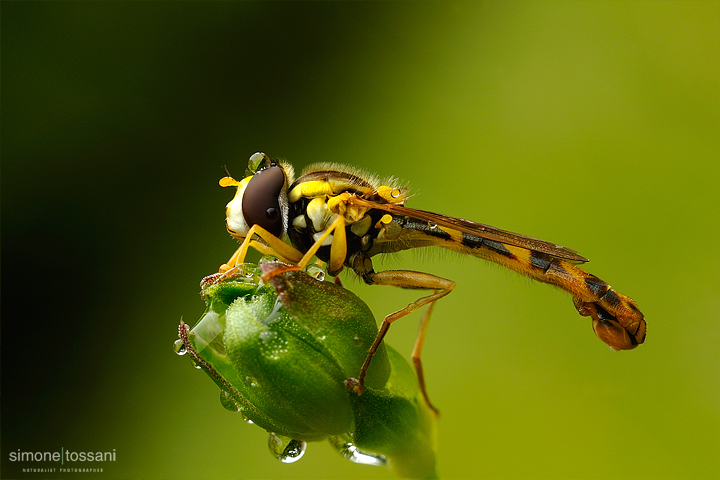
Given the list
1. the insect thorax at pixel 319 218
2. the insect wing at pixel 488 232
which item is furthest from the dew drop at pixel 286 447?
the insect wing at pixel 488 232

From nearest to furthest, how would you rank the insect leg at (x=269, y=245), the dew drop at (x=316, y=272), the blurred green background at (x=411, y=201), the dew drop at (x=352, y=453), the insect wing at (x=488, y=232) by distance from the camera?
the dew drop at (x=352, y=453)
the dew drop at (x=316, y=272)
the insect leg at (x=269, y=245)
the insect wing at (x=488, y=232)
the blurred green background at (x=411, y=201)

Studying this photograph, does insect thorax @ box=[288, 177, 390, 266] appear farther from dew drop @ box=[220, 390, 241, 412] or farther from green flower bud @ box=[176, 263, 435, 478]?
dew drop @ box=[220, 390, 241, 412]

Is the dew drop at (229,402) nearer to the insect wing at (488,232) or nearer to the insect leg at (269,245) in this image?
the insect leg at (269,245)

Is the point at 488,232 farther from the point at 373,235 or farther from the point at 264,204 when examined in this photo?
the point at 264,204

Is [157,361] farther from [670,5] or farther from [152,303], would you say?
[670,5]

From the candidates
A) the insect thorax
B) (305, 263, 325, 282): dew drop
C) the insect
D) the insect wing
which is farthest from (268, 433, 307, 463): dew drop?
the insect wing

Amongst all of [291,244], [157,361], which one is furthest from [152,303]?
[291,244]

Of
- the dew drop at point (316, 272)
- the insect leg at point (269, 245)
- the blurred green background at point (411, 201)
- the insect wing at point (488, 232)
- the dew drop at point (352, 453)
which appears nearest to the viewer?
the dew drop at point (352, 453)
